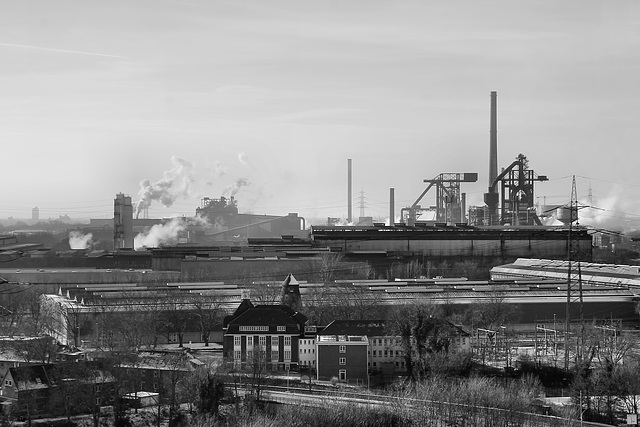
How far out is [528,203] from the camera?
62156 millimetres

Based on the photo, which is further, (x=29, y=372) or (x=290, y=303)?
(x=290, y=303)

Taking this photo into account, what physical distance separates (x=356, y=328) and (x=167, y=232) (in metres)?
53.0

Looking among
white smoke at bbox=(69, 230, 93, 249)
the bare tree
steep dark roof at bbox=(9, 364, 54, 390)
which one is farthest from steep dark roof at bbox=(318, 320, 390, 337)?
white smoke at bbox=(69, 230, 93, 249)

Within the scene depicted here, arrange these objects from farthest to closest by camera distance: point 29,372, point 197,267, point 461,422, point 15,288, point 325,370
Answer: point 197,267
point 15,288
point 325,370
point 29,372
point 461,422

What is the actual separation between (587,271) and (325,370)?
63.0 feet

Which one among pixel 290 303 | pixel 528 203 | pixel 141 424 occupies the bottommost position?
pixel 141 424

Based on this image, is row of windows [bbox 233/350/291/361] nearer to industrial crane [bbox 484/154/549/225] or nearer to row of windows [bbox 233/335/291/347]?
row of windows [bbox 233/335/291/347]

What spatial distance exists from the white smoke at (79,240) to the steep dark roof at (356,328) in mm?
43779

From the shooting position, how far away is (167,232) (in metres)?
74.7

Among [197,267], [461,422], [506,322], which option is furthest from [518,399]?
[197,267]

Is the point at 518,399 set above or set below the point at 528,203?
below

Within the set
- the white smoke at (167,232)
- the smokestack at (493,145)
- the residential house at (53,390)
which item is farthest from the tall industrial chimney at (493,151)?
the residential house at (53,390)

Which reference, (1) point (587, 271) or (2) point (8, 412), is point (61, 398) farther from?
(1) point (587, 271)

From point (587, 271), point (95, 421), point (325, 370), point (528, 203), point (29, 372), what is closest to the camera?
point (95, 421)
